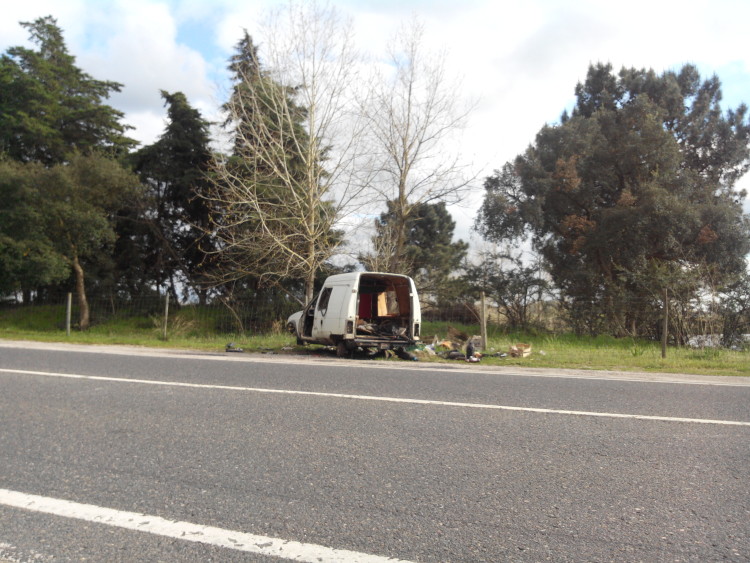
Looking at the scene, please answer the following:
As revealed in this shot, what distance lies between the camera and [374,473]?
397 cm

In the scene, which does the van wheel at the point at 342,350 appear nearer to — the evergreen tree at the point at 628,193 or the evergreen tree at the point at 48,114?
the evergreen tree at the point at 628,193

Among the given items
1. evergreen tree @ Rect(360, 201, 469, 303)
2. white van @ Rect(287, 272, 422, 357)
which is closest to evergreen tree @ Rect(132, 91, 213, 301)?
evergreen tree @ Rect(360, 201, 469, 303)

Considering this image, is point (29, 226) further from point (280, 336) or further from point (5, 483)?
point (5, 483)

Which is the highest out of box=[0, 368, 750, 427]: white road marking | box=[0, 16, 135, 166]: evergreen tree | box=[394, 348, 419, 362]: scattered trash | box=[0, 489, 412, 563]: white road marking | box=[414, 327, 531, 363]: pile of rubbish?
box=[0, 16, 135, 166]: evergreen tree

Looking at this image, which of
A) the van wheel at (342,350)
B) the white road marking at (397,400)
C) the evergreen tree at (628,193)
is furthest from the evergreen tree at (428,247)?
the white road marking at (397,400)

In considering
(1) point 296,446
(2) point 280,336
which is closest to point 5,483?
(1) point 296,446

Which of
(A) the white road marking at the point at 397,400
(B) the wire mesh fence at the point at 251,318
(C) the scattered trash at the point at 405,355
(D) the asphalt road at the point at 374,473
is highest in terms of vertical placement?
(B) the wire mesh fence at the point at 251,318

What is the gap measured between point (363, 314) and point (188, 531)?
11.0 metres

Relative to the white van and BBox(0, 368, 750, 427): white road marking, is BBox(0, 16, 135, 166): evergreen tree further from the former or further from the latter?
BBox(0, 368, 750, 427): white road marking

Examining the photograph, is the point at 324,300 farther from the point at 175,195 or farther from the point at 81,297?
the point at 175,195

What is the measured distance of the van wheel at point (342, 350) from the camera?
1289 cm

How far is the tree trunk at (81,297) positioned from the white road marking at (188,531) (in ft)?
76.2

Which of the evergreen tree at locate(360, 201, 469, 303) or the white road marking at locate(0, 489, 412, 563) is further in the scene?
the evergreen tree at locate(360, 201, 469, 303)

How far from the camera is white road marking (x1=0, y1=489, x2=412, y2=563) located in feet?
9.22
